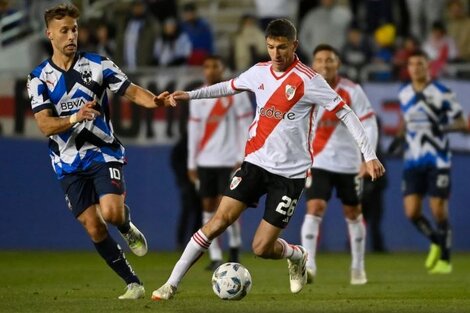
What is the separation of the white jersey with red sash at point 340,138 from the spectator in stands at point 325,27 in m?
7.22

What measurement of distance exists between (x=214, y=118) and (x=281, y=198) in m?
5.42

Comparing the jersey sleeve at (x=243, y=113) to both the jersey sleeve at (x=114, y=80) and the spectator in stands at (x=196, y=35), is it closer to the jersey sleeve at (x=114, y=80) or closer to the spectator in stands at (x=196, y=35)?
the jersey sleeve at (x=114, y=80)

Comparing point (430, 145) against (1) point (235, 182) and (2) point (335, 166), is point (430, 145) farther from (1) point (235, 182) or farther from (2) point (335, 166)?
(1) point (235, 182)

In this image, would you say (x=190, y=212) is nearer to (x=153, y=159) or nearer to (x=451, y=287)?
(x=153, y=159)

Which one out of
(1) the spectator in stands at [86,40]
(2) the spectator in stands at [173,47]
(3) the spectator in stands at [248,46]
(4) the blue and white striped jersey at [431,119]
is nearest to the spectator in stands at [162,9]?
(2) the spectator in stands at [173,47]

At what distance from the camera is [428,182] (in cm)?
1669

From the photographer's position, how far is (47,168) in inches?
814

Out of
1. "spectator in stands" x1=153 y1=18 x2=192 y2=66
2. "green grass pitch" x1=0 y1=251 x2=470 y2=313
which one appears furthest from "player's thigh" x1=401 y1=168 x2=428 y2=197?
"spectator in stands" x1=153 y1=18 x2=192 y2=66

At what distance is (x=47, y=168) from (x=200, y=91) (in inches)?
388

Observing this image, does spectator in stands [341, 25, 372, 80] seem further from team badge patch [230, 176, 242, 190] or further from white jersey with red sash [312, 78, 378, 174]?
team badge patch [230, 176, 242, 190]

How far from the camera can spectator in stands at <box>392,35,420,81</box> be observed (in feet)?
68.4

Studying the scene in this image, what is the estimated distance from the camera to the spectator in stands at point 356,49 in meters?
21.0

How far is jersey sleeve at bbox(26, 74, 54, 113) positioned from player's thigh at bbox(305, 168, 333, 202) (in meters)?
3.68

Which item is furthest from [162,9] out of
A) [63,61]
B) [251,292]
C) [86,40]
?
[63,61]
